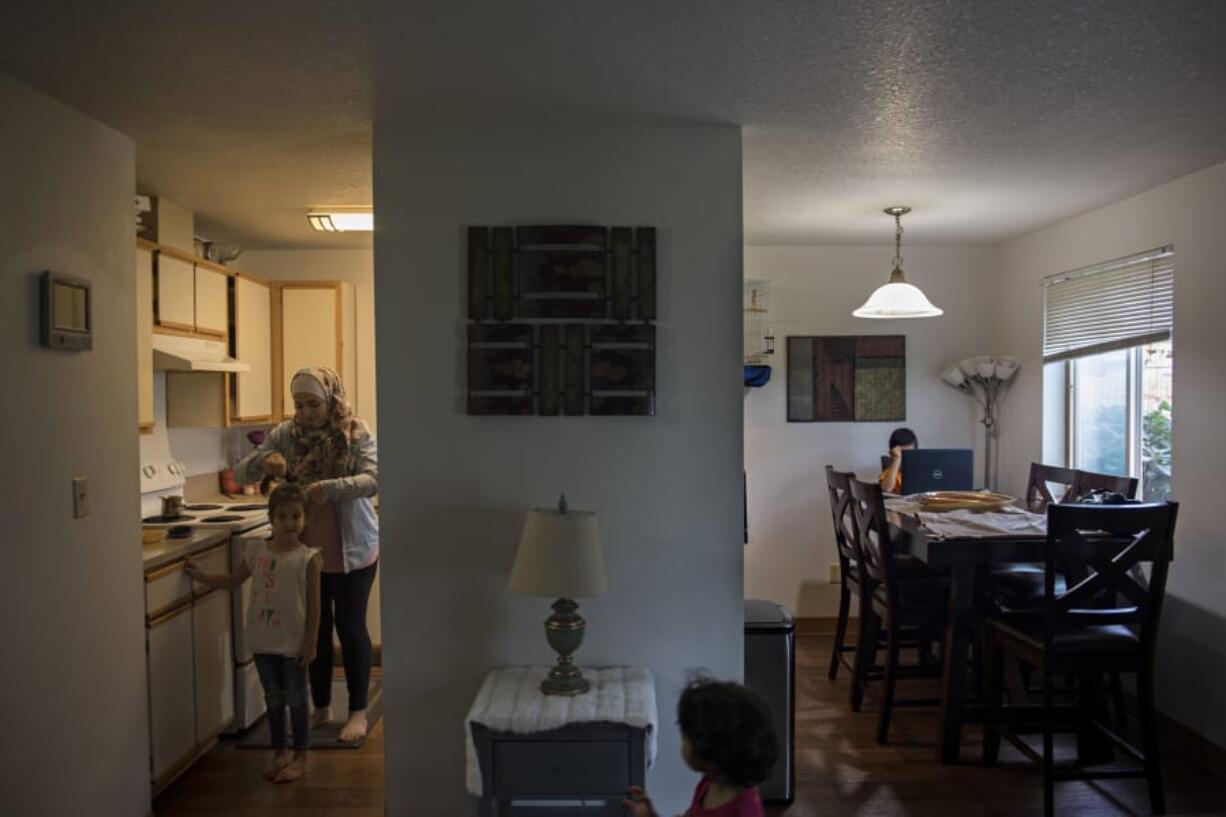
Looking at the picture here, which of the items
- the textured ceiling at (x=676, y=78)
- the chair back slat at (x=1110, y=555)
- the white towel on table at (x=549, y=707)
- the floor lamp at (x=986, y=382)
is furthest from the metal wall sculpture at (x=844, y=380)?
the white towel on table at (x=549, y=707)

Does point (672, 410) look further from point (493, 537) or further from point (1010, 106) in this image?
point (1010, 106)

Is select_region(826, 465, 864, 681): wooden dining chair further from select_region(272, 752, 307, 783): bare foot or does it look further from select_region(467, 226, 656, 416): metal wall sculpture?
select_region(272, 752, 307, 783): bare foot

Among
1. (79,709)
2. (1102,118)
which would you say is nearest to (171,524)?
(79,709)

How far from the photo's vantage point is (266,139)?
8.50ft

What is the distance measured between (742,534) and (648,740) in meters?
0.70

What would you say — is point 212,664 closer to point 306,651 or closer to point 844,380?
point 306,651

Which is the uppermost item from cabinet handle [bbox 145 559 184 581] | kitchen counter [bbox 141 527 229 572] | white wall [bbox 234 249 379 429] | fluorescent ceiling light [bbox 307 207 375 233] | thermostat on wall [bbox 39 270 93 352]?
fluorescent ceiling light [bbox 307 207 375 233]

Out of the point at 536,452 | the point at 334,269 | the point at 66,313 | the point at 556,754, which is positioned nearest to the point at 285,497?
the point at 66,313

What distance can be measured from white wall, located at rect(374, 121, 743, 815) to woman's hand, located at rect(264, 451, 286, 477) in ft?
2.92

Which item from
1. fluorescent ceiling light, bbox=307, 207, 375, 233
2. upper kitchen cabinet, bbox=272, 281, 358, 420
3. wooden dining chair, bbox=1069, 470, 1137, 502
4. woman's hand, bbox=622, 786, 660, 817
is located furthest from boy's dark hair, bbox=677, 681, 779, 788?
upper kitchen cabinet, bbox=272, 281, 358, 420

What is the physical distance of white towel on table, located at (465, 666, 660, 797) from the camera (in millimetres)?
2141

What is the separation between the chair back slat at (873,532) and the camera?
335 centimetres

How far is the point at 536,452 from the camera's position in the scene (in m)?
2.52

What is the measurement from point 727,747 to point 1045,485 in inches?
121
